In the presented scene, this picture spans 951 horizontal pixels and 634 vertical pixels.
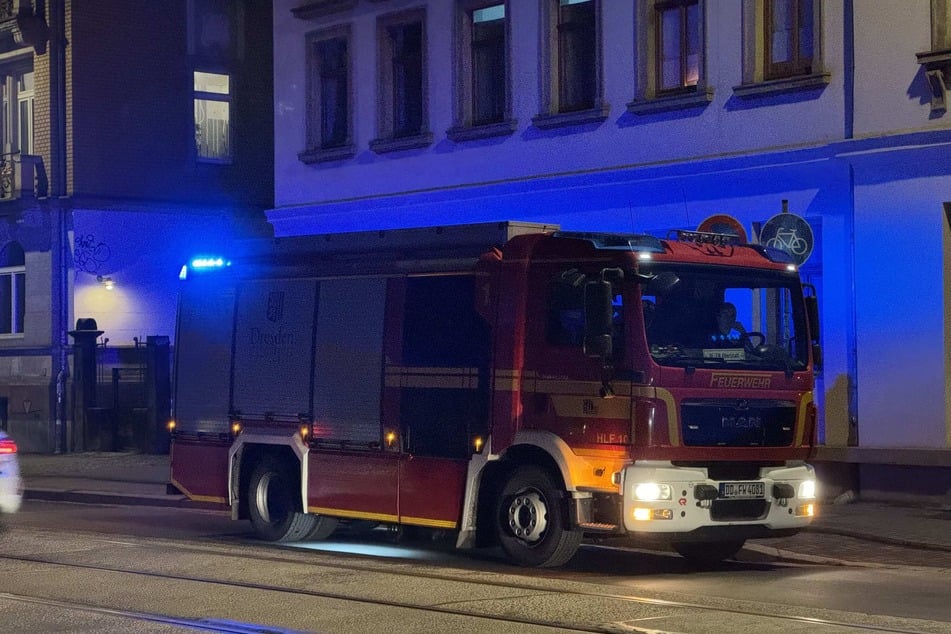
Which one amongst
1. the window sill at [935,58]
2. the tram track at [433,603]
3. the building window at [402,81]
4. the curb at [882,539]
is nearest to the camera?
the tram track at [433,603]

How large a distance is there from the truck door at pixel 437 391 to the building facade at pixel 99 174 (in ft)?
58.0

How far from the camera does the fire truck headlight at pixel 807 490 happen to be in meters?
13.5

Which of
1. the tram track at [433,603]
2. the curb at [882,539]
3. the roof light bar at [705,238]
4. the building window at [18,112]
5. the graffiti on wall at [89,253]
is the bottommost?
the curb at [882,539]

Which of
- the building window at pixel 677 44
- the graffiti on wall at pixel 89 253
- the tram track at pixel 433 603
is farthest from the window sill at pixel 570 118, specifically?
the graffiti on wall at pixel 89 253

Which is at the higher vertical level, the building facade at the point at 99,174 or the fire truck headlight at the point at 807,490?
the building facade at the point at 99,174

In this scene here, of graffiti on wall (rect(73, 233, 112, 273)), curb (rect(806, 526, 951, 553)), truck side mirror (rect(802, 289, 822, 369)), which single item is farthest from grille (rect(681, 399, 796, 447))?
graffiti on wall (rect(73, 233, 112, 273))

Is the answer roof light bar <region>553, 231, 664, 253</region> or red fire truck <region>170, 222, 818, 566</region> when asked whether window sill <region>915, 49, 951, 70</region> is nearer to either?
red fire truck <region>170, 222, 818, 566</region>

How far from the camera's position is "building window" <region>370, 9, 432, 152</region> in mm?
24719

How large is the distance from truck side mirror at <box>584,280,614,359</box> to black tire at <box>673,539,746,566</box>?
2.46 meters

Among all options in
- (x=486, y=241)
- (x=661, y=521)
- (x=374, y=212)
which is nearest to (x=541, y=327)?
(x=486, y=241)

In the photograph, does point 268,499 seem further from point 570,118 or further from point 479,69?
point 479,69

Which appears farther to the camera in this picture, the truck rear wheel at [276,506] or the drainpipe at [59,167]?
the drainpipe at [59,167]

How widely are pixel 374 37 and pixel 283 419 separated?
1130 centimetres

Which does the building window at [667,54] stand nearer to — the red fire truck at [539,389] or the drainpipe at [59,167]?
the red fire truck at [539,389]
